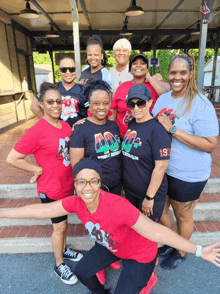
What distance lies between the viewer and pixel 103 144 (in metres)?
1.92

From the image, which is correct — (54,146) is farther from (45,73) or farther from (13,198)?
(45,73)

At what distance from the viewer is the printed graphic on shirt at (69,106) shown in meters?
2.49

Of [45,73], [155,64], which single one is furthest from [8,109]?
[45,73]

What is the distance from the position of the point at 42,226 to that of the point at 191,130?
2.51 metres

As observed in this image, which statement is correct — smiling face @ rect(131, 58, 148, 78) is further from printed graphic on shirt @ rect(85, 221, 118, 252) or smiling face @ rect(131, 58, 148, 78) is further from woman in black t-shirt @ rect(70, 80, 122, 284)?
printed graphic on shirt @ rect(85, 221, 118, 252)

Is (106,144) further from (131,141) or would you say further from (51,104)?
(51,104)

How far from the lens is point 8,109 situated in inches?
320

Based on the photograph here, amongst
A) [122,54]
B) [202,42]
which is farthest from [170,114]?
[202,42]

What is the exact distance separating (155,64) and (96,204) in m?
13.8

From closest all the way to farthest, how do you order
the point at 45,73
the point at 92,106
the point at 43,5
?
the point at 92,106
the point at 43,5
the point at 45,73

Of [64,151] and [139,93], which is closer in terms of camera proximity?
[139,93]

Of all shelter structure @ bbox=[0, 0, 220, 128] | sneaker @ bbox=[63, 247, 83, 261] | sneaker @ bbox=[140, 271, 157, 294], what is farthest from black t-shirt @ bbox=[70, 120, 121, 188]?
shelter structure @ bbox=[0, 0, 220, 128]

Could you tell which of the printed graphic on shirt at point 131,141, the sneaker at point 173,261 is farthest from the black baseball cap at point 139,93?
the sneaker at point 173,261

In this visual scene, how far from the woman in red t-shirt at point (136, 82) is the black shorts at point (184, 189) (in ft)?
2.66
